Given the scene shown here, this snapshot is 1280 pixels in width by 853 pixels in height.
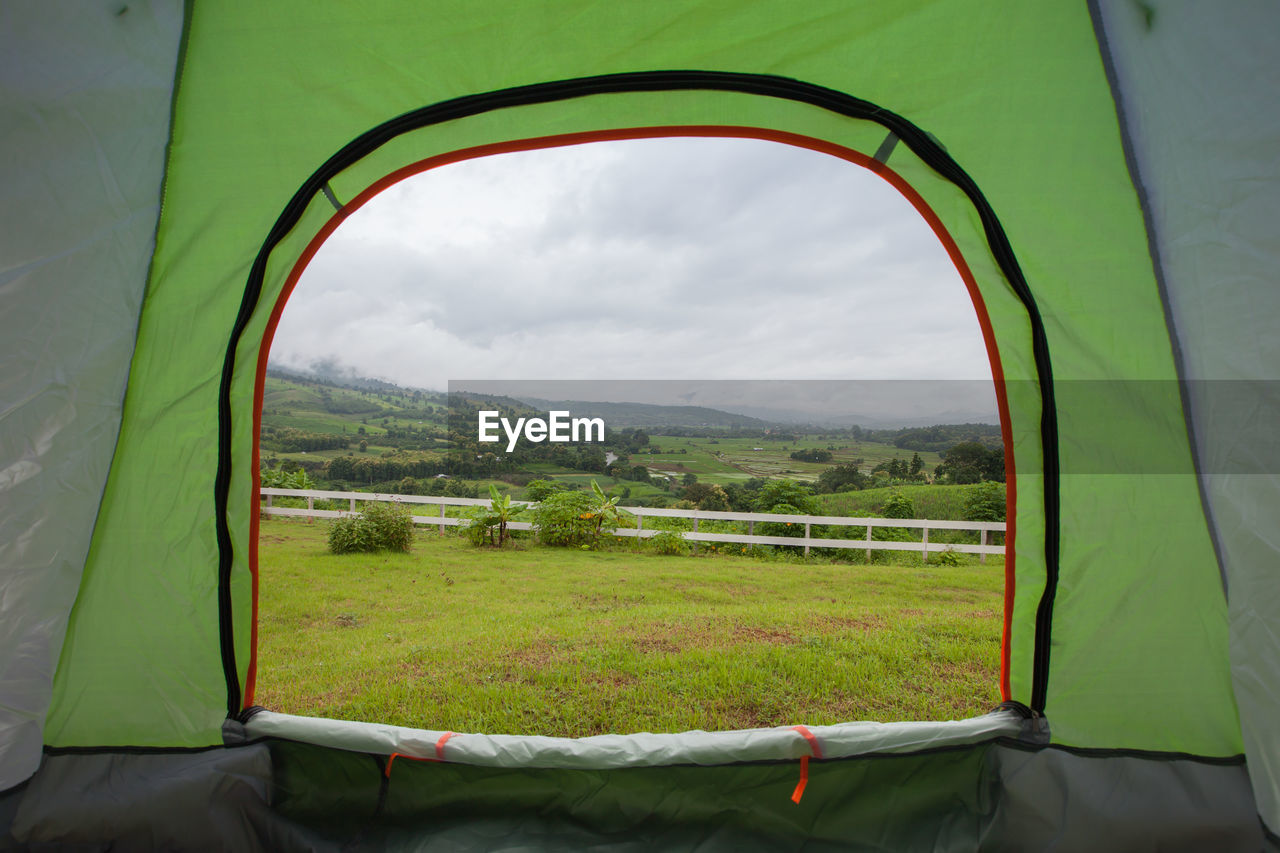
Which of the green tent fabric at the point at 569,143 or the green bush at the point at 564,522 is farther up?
the green tent fabric at the point at 569,143

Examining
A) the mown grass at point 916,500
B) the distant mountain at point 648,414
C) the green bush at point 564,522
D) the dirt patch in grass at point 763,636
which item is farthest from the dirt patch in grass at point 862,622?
the distant mountain at point 648,414

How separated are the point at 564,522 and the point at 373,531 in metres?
2.08

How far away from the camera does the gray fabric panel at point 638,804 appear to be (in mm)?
1024

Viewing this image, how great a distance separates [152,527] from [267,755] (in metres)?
0.59

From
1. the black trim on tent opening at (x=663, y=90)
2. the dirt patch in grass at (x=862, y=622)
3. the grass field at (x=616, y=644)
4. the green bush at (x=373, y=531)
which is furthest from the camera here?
the green bush at (x=373, y=531)

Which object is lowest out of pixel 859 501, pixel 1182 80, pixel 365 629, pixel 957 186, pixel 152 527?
pixel 365 629

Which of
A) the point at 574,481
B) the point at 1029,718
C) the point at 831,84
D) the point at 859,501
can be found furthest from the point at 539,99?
the point at 859,501

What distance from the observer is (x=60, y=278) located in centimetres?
99

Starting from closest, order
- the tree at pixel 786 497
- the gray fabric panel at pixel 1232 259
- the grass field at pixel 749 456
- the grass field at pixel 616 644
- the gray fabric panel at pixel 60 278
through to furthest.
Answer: the gray fabric panel at pixel 1232 259 < the gray fabric panel at pixel 60 278 < the grass field at pixel 616 644 < the tree at pixel 786 497 < the grass field at pixel 749 456

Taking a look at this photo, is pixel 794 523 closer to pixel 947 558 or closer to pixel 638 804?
pixel 947 558

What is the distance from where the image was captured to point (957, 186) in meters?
1.08

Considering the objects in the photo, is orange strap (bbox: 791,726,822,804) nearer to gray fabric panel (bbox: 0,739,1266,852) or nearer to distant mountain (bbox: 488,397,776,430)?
gray fabric panel (bbox: 0,739,1266,852)

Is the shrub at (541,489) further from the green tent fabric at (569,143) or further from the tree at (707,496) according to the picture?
the green tent fabric at (569,143)

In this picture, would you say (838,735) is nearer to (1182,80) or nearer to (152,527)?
(1182,80)
